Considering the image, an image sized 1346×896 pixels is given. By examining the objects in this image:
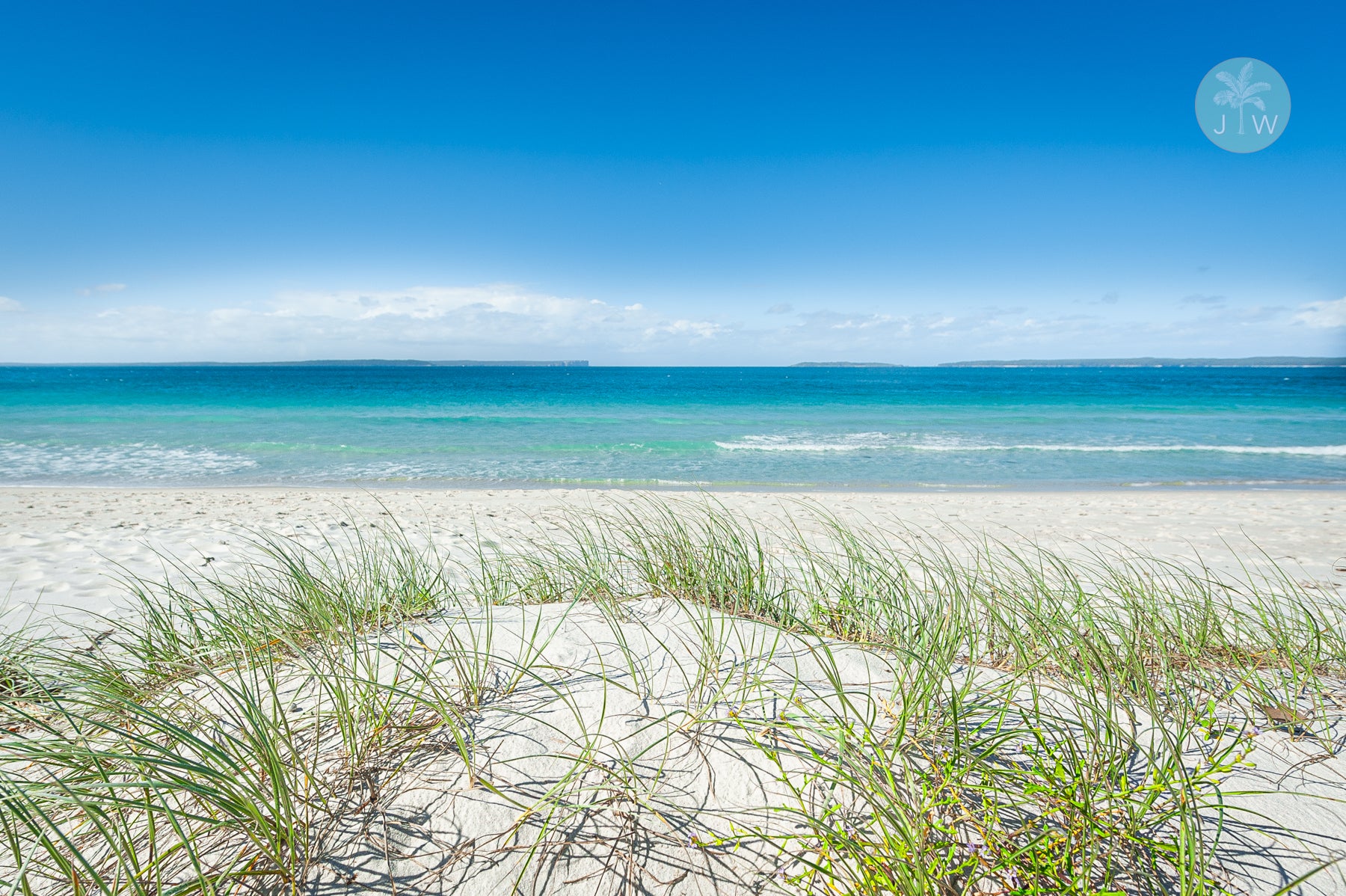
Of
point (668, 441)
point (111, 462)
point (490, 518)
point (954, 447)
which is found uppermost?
point (111, 462)

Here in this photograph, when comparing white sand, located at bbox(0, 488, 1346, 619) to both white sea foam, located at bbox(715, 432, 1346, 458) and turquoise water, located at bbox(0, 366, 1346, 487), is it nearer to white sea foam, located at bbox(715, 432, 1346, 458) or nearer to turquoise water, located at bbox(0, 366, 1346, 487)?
turquoise water, located at bbox(0, 366, 1346, 487)

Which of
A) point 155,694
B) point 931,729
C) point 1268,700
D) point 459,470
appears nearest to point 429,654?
point 155,694

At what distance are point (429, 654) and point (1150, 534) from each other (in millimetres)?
9220

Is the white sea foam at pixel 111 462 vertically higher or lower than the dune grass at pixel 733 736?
lower

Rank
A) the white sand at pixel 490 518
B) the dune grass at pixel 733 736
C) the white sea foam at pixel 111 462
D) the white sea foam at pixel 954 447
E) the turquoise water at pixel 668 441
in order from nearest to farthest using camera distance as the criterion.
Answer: the dune grass at pixel 733 736 < the white sand at pixel 490 518 < the white sea foam at pixel 111 462 < the turquoise water at pixel 668 441 < the white sea foam at pixel 954 447

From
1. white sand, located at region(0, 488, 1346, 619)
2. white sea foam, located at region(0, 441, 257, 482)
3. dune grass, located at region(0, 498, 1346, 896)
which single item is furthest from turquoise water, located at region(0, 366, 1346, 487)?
dune grass, located at region(0, 498, 1346, 896)

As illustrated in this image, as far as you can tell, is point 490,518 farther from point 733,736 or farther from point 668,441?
point 668,441

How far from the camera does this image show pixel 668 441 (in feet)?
69.0

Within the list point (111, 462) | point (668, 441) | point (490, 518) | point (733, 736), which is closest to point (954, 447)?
point (668, 441)

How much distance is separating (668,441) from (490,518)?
39.8 feet

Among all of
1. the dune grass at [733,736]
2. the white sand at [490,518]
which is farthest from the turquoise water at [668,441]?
the dune grass at [733,736]

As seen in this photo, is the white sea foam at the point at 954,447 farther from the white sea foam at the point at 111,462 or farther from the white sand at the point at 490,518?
the white sea foam at the point at 111,462

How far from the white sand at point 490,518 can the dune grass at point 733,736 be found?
258cm

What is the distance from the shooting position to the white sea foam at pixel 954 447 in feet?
57.9
